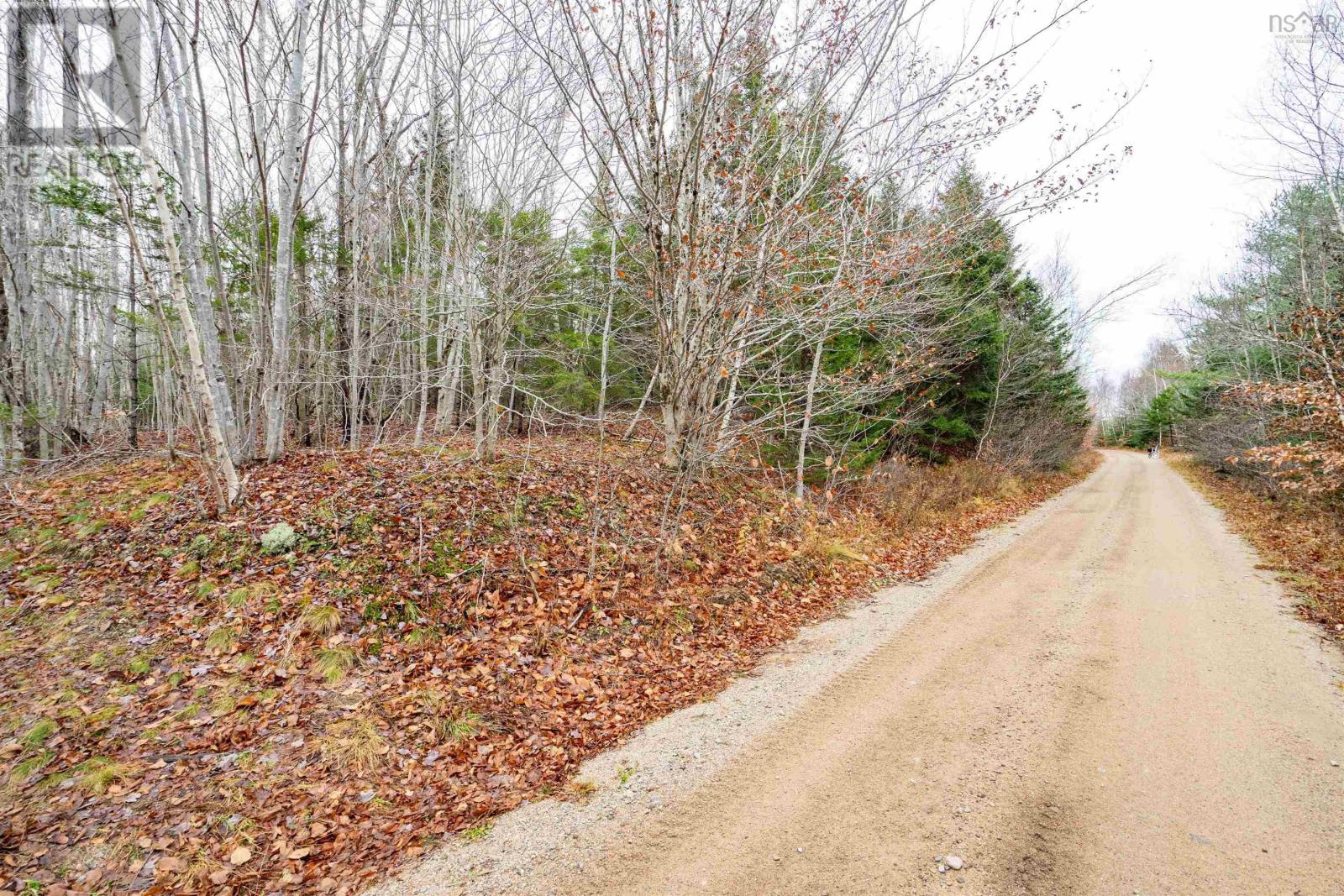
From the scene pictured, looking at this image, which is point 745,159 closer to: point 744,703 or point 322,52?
point 744,703

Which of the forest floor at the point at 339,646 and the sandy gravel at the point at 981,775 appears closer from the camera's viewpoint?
the sandy gravel at the point at 981,775

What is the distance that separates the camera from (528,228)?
10.3 m

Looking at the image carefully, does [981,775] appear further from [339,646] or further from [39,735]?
[39,735]

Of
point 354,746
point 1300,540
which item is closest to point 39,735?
point 354,746

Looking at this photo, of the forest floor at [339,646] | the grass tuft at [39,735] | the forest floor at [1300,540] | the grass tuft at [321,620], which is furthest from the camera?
the forest floor at [1300,540]

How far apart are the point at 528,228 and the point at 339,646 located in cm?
811

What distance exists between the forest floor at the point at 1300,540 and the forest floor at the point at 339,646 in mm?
3999

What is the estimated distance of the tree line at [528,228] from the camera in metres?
5.38

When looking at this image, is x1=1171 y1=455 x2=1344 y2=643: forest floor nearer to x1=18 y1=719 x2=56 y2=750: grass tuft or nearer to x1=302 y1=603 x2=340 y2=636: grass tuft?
x1=302 y1=603 x2=340 y2=636: grass tuft

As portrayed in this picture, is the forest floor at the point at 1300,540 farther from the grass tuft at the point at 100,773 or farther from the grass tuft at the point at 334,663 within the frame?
the grass tuft at the point at 100,773

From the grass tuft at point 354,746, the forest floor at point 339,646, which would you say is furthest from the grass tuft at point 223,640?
the grass tuft at point 354,746

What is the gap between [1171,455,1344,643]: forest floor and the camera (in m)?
6.22

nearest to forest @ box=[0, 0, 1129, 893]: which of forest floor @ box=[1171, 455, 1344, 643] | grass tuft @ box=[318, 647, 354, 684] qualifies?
grass tuft @ box=[318, 647, 354, 684]

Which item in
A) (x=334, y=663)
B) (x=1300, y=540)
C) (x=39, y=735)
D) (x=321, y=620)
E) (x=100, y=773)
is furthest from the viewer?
(x=1300, y=540)
